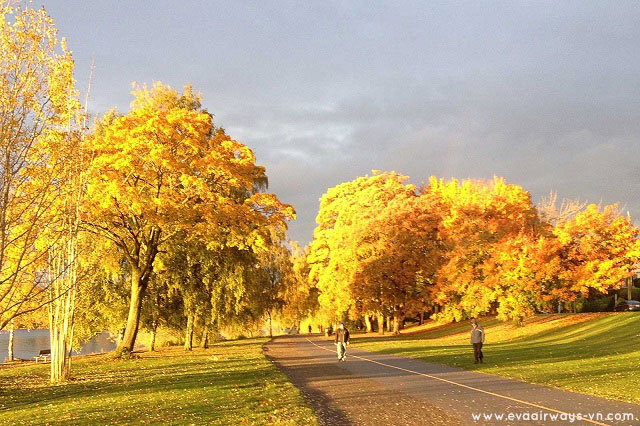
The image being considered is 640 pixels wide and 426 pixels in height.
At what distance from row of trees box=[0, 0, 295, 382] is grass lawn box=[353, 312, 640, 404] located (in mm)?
12464

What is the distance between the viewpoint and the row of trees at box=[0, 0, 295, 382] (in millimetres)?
12992

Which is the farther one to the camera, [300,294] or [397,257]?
[300,294]

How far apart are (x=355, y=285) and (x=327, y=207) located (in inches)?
615

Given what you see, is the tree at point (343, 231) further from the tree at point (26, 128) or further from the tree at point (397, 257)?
the tree at point (26, 128)

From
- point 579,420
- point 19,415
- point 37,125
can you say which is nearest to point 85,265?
point 19,415

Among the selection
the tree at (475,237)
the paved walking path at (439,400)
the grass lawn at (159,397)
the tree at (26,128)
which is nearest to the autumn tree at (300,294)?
the tree at (475,237)

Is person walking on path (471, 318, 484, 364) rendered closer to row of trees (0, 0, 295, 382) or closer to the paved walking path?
the paved walking path

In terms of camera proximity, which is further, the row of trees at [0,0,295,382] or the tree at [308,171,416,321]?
the tree at [308,171,416,321]

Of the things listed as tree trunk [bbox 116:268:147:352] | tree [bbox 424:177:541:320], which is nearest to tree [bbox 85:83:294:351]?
tree trunk [bbox 116:268:147:352]

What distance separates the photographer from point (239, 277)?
36156mm

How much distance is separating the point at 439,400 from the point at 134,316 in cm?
2140

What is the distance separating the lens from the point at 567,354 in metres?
27.9

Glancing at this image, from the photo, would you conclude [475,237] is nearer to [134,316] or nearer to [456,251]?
[456,251]

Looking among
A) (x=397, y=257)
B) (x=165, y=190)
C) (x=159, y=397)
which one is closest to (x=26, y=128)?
(x=159, y=397)
